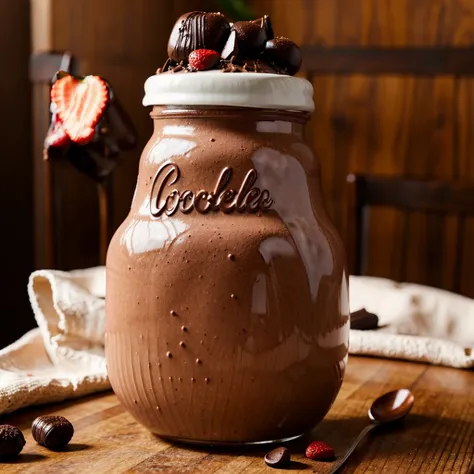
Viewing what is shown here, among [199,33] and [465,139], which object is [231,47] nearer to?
[199,33]

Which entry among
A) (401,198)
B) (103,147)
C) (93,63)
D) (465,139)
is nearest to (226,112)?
(103,147)

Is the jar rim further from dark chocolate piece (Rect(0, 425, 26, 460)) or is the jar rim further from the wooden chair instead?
the wooden chair

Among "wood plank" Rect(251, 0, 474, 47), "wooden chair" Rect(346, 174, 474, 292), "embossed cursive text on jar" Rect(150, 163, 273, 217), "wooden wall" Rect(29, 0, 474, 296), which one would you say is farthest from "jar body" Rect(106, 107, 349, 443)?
"wood plank" Rect(251, 0, 474, 47)

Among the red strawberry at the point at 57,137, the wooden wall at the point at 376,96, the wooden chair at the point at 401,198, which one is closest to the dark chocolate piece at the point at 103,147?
the red strawberry at the point at 57,137

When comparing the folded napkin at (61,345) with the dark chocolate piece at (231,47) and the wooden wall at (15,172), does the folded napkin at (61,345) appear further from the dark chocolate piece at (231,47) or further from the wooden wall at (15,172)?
the wooden wall at (15,172)

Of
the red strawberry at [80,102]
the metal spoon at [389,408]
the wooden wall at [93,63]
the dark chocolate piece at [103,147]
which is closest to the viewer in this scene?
the metal spoon at [389,408]

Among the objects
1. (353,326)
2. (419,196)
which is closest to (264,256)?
(353,326)
